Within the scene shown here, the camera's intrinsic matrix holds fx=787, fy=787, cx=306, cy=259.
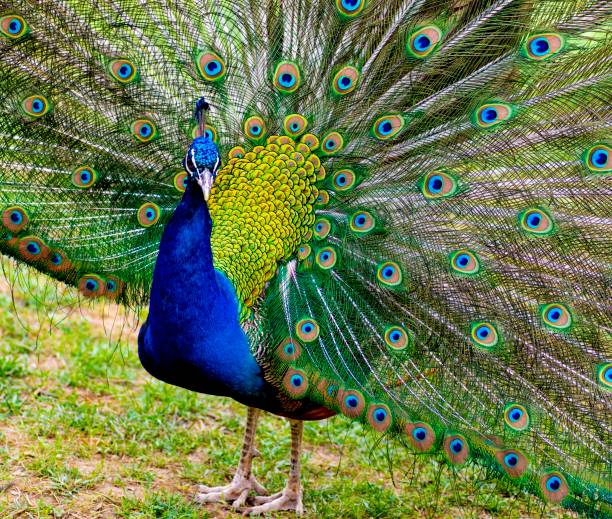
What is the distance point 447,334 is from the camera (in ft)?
9.75

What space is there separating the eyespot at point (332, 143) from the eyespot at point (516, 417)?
1.18m

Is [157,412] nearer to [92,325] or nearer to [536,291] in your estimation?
[92,325]

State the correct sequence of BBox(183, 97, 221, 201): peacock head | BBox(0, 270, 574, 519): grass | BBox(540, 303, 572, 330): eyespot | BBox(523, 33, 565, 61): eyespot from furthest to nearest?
BBox(0, 270, 574, 519): grass < BBox(540, 303, 572, 330): eyespot < BBox(523, 33, 565, 61): eyespot < BBox(183, 97, 221, 201): peacock head

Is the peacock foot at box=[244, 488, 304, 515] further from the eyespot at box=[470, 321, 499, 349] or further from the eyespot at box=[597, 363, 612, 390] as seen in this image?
the eyespot at box=[597, 363, 612, 390]

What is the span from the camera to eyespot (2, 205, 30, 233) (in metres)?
3.20

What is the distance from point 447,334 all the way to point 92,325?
9.70ft

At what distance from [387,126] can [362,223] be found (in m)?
0.39

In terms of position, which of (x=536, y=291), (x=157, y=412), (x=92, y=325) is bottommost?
(x=157, y=412)

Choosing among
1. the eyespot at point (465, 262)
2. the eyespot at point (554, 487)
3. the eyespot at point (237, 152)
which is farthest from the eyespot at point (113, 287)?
the eyespot at point (554, 487)

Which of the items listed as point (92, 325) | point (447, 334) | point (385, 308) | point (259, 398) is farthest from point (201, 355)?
point (92, 325)

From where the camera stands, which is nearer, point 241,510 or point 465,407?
point 465,407

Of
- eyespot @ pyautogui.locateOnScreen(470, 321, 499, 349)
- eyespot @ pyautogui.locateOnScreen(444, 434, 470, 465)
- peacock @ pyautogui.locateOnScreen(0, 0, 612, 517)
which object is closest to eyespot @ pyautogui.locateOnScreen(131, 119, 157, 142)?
peacock @ pyautogui.locateOnScreen(0, 0, 612, 517)

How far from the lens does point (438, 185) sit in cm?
298

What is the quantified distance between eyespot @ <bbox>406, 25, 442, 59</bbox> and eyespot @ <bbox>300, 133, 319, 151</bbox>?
1.61 feet
